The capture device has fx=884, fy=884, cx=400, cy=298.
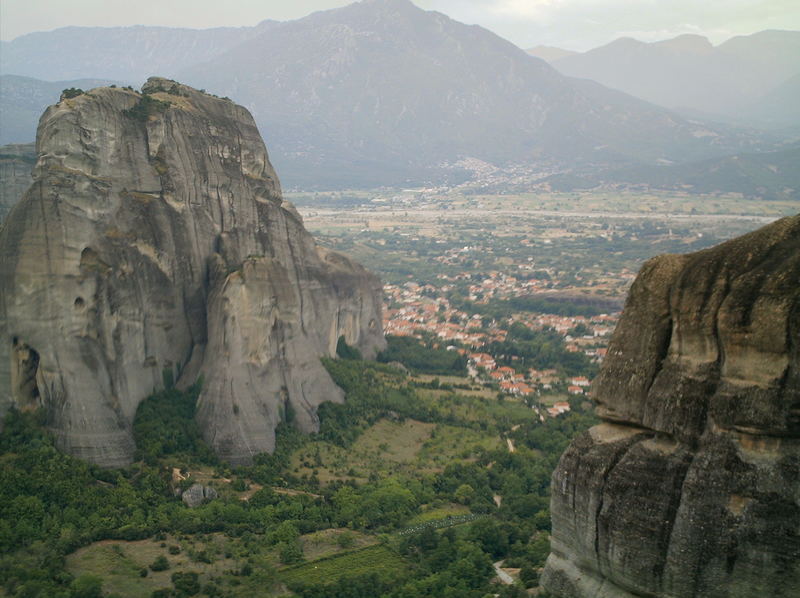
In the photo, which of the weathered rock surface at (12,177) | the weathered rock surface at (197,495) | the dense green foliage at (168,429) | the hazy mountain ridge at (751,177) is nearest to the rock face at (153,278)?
the dense green foliage at (168,429)

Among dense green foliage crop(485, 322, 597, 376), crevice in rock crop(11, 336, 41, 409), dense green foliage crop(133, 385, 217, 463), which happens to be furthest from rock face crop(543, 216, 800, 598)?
dense green foliage crop(485, 322, 597, 376)

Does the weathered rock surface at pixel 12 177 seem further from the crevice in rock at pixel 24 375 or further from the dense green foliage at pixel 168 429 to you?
the crevice in rock at pixel 24 375

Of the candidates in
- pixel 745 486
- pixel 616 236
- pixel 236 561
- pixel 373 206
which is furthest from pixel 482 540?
pixel 373 206

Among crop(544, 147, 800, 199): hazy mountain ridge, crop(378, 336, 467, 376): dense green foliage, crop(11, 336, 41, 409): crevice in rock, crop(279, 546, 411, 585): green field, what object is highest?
crop(544, 147, 800, 199): hazy mountain ridge

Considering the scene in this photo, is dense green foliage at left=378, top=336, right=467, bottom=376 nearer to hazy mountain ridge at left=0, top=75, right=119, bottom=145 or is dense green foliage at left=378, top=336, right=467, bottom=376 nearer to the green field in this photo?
the green field

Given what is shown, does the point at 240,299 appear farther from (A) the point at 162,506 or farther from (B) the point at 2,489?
(B) the point at 2,489

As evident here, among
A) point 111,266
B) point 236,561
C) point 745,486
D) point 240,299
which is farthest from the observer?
point 240,299
